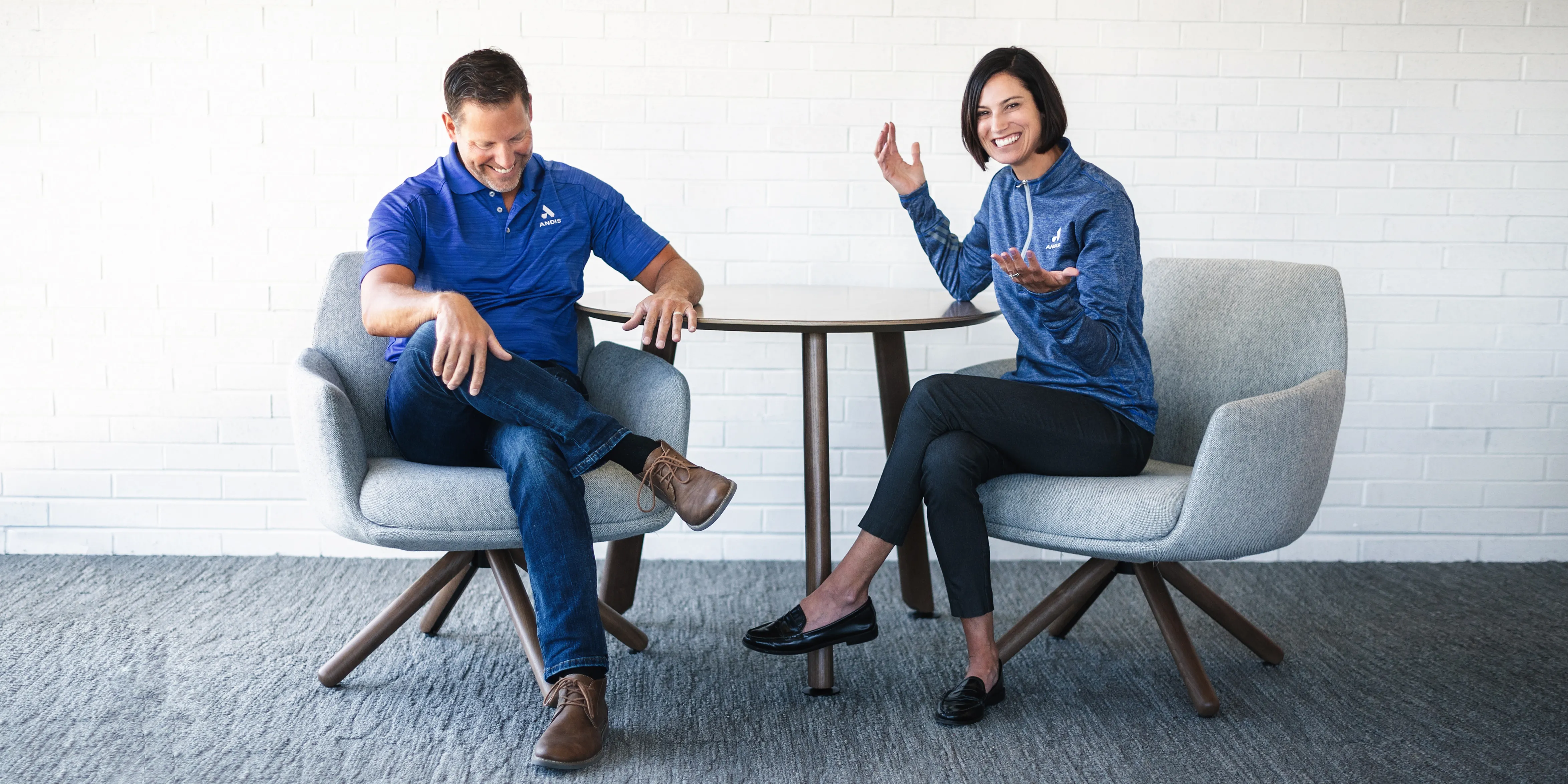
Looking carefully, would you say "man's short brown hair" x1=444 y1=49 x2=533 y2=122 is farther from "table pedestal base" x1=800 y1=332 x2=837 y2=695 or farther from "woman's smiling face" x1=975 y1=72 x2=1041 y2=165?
"woman's smiling face" x1=975 y1=72 x2=1041 y2=165

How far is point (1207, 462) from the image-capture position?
204 centimetres

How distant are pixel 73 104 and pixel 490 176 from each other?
150 cm

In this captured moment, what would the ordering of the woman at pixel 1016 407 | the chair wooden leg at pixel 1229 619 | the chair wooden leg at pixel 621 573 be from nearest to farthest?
the woman at pixel 1016 407 → the chair wooden leg at pixel 1229 619 → the chair wooden leg at pixel 621 573

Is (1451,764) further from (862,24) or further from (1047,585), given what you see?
(862,24)

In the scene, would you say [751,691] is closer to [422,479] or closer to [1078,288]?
[422,479]

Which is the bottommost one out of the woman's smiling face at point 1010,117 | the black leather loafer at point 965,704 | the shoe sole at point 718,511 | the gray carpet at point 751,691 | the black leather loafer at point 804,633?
the gray carpet at point 751,691

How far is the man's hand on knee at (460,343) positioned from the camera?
197 cm

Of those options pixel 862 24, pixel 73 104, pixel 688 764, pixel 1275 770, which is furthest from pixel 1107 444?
pixel 73 104

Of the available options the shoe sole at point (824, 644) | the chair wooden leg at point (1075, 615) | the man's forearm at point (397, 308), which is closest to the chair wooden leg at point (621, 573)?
the shoe sole at point (824, 644)

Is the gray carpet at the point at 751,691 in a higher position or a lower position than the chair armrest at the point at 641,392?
→ lower

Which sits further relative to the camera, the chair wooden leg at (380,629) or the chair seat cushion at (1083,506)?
the chair wooden leg at (380,629)

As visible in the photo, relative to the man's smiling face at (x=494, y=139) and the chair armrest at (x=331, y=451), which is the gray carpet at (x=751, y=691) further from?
the man's smiling face at (x=494, y=139)

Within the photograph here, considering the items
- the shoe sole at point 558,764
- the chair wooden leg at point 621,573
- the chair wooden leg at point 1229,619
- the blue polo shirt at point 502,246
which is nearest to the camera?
the shoe sole at point 558,764

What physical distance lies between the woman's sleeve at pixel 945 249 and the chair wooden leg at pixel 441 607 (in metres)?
1.17
